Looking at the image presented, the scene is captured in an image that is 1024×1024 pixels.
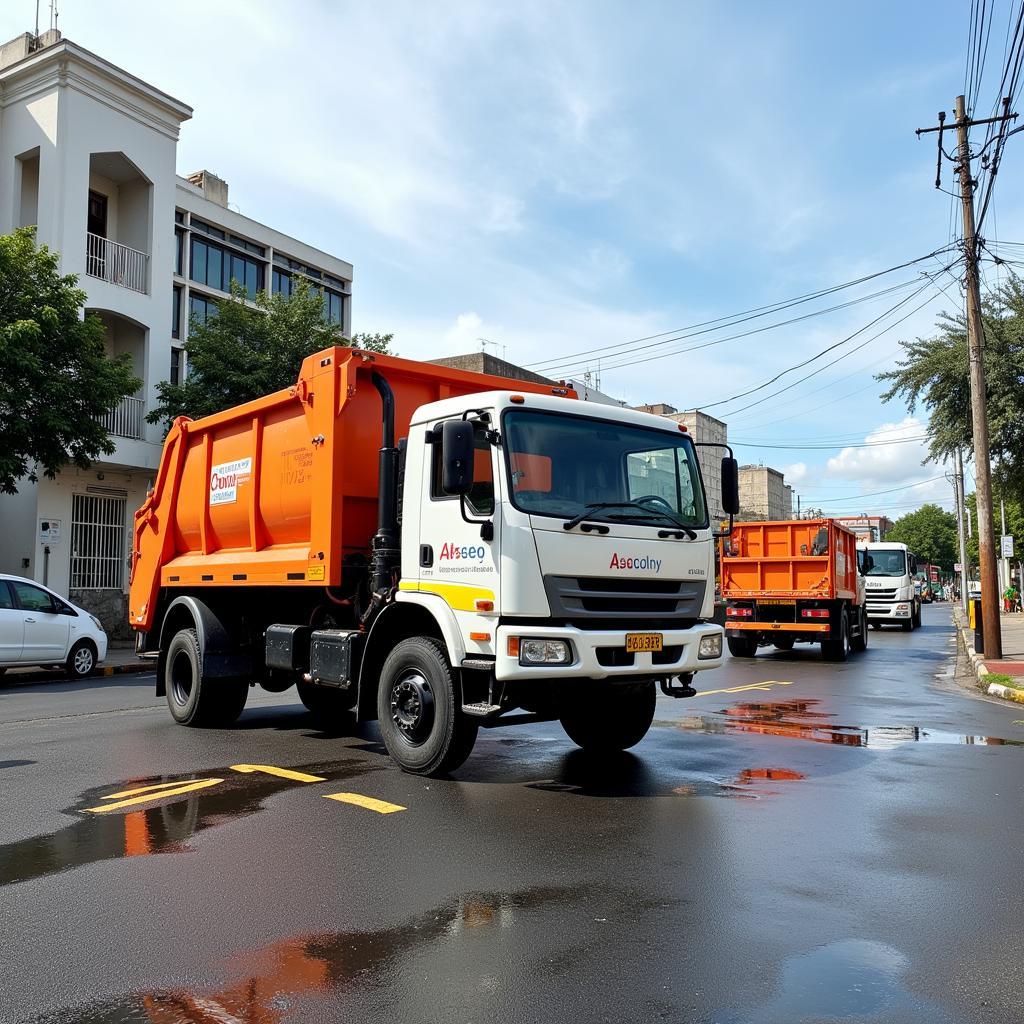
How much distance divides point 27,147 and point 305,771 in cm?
2105

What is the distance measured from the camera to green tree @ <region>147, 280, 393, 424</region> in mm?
23141

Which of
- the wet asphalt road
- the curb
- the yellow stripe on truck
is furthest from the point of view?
the curb

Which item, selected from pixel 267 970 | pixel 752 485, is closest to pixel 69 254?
pixel 267 970

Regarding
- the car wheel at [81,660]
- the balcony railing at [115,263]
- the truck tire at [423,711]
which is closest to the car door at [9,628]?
the car wheel at [81,660]

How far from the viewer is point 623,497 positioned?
23.9ft

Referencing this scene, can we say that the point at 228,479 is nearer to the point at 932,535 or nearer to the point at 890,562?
the point at 890,562

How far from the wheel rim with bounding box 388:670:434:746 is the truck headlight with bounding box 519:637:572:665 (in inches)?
39.7

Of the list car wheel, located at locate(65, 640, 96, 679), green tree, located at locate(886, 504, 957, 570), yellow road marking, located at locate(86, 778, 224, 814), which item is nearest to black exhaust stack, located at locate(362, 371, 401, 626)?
yellow road marking, located at locate(86, 778, 224, 814)

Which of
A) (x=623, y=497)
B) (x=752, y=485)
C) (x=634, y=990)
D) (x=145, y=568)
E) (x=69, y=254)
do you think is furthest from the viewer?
(x=752, y=485)

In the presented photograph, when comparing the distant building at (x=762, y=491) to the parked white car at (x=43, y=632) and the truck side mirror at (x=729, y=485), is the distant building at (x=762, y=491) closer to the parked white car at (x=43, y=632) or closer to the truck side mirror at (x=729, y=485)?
the parked white car at (x=43, y=632)

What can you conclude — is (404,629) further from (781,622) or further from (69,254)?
(69,254)

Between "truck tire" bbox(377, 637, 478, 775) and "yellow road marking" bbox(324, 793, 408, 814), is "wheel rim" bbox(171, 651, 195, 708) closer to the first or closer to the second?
"truck tire" bbox(377, 637, 478, 775)

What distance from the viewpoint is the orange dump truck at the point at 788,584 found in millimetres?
18844

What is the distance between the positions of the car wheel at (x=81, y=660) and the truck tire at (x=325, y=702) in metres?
7.55
